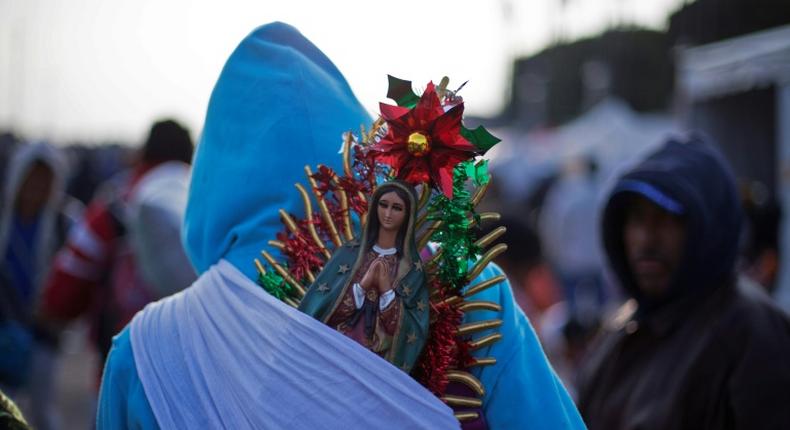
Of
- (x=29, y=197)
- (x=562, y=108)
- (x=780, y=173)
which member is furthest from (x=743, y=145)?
(x=562, y=108)

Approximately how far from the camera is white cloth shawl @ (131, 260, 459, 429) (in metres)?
1.72

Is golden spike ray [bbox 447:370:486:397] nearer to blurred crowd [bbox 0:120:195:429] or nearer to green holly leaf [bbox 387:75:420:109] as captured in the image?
green holly leaf [bbox 387:75:420:109]

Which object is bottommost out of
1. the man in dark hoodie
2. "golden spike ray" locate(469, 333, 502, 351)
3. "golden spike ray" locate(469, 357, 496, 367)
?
the man in dark hoodie

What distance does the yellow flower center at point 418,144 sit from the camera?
1728 millimetres

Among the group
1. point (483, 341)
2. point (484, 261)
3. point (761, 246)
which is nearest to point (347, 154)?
point (484, 261)

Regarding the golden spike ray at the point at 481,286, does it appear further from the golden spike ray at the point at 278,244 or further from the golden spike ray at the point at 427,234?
the golden spike ray at the point at 278,244

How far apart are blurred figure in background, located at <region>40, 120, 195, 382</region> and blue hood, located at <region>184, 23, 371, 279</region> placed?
1729 mm

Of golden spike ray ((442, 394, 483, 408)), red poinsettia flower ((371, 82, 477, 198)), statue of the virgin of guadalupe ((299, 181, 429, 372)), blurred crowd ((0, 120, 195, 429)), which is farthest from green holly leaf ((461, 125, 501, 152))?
blurred crowd ((0, 120, 195, 429))

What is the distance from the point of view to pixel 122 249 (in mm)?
4254

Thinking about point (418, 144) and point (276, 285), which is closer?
point (418, 144)

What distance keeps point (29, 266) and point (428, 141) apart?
418cm

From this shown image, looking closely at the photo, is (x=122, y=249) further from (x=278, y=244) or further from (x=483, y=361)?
(x=483, y=361)

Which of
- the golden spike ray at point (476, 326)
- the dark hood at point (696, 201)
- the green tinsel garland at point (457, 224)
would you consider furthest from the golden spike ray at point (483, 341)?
the dark hood at point (696, 201)

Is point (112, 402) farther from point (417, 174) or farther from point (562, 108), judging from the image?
point (562, 108)
